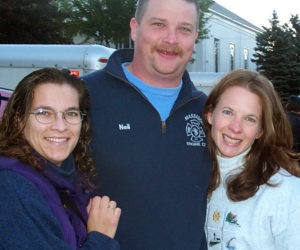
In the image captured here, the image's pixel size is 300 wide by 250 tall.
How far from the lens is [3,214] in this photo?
1.47 metres

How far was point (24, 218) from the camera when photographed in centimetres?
147

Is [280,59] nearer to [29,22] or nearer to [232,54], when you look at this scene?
[232,54]

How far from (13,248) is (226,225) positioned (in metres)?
1.27

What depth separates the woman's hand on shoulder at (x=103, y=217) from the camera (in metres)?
1.87

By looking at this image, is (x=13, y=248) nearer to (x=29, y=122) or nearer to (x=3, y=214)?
(x=3, y=214)

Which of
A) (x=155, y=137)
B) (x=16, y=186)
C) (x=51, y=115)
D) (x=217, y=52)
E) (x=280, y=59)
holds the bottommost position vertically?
(x=16, y=186)

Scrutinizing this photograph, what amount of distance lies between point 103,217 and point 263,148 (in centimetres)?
113

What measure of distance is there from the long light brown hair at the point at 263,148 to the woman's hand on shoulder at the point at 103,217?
77cm

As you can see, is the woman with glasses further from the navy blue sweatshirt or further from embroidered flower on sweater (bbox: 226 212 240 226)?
embroidered flower on sweater (bbox: 226 212 240 226)

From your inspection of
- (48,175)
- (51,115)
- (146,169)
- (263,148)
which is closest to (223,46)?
(263,148)

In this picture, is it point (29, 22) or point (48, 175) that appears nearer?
point (48, 175)

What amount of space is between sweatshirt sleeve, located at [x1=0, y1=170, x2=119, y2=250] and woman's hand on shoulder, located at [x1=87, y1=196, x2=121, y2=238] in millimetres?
312

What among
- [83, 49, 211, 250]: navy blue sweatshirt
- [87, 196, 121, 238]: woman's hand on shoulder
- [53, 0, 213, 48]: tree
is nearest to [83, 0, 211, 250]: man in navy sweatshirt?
[83, 49, 211, 250]: navy blue sweatshirt

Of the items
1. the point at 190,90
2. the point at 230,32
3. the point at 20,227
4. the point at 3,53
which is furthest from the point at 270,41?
the point at 20,227
